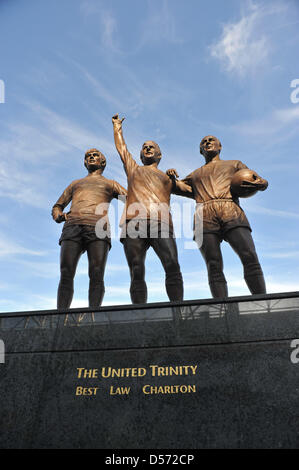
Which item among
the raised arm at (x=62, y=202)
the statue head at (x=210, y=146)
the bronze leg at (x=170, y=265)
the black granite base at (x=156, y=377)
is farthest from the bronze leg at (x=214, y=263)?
the raised arm at (x=62, y=202)

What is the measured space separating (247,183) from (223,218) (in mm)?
660

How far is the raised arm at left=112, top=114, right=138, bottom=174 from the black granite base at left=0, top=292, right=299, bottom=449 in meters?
3.18

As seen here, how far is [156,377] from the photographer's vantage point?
337 centimetres

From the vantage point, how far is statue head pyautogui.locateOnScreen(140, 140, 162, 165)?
6336 millimetres

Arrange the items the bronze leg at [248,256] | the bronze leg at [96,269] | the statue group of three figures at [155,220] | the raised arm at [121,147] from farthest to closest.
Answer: the raised arm at [121,147] → the bronze leg at [96,269] → the statue group of three figures at [155,220] → the bronze leg at [248,256]

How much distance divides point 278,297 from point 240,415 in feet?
4.07

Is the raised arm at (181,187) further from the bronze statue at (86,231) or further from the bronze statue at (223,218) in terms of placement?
the bronze statue at (86,231)

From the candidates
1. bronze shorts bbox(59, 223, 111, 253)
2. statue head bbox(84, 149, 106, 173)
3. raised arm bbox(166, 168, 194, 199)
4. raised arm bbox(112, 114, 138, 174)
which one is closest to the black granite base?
bronze shorts bbox(59, 223, 111, 253)

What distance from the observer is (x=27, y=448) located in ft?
10.2

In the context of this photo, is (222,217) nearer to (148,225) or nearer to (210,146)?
(148,225)

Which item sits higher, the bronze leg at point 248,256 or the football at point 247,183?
the football at point 247,183

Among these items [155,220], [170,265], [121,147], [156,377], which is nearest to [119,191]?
[121,147]

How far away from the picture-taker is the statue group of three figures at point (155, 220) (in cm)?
494
